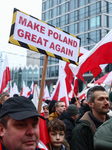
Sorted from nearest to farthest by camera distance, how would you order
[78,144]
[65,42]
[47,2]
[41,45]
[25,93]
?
[78,144] < [41,45] < [65,42] < [25,93] < [47,2]

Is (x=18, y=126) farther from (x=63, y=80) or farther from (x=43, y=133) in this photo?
(x=63, y=80)

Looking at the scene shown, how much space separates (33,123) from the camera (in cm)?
150

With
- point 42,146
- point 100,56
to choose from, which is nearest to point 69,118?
point 42,146

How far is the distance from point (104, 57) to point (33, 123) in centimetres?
399

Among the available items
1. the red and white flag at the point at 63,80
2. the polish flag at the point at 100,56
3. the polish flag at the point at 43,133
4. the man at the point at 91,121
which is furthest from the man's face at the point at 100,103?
the red and white flag at the point at 63,80

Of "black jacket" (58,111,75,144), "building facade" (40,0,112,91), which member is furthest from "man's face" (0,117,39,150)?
"building facade" (40,0,112,91)

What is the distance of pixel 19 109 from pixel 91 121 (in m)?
1.53

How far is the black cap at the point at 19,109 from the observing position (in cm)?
141

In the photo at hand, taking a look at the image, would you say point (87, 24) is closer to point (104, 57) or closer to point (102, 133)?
point (104, 57)

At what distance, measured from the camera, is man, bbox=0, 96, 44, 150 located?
1.38 meters

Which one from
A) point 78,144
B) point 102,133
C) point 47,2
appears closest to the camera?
point 102,133

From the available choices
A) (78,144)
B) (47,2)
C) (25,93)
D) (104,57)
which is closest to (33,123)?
(78,144)

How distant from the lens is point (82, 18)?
4400 cm

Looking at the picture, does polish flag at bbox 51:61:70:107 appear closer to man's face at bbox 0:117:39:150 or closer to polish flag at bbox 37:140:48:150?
polish flag at bbox 37:140:48:150
